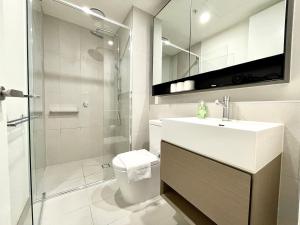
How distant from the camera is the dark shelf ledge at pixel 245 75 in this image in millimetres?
804

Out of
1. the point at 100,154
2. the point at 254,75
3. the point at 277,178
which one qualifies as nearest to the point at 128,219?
the point at 277,178

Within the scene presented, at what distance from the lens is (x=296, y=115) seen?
724 mm

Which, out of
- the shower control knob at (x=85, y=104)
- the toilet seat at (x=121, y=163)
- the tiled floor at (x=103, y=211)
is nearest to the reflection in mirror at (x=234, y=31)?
the toilet seat at (x=121, y=163)

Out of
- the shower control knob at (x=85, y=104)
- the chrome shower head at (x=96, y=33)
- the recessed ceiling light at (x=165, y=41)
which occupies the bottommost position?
the shower control knob at (x=85, y=104)

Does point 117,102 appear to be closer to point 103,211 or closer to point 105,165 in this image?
point 105,165

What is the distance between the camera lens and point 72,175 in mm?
1815

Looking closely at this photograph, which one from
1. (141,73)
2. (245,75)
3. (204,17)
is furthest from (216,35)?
(141,73)

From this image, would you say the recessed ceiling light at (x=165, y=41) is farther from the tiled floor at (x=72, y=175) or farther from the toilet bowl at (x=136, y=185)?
the tiled floor at (x=72, y=175)

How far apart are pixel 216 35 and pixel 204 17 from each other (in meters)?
0.25

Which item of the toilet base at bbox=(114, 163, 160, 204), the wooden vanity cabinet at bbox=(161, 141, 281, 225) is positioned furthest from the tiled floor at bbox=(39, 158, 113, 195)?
the wooden vanity cabinet at bbox=(161, 141, 281, 225)

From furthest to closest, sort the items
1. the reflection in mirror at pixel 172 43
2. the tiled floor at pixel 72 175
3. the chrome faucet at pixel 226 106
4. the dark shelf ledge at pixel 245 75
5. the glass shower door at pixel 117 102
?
the glass shower door at pixel 117 102, the tiled floor at pixel 72 175, the reflection in mirror at pixel 172 43, the chrome faucet at pixel 226 106, the dark shelf ledge at pixel 245 75

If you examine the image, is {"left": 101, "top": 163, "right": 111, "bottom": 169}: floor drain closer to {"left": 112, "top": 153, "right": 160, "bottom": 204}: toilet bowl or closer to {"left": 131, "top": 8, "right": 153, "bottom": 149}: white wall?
{"left": 131, "top": 8, "right": 153, "bottom": 149}: white wall

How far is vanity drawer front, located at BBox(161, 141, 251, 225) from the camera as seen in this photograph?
1.92 ft

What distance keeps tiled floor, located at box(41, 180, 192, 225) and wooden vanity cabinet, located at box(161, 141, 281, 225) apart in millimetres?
405
